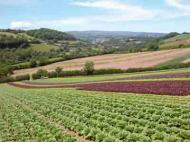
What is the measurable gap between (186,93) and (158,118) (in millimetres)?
13020

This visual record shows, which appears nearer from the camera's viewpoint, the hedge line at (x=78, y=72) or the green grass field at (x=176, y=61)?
the hedge line at (x=78, y=72)

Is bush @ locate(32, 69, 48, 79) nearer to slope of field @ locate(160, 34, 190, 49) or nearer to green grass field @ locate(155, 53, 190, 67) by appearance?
green grass field @ locate(155, 53, 190, 67)

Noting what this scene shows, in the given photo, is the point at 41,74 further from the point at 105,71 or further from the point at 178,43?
the point at 178,43

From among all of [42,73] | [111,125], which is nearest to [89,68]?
[42,73]

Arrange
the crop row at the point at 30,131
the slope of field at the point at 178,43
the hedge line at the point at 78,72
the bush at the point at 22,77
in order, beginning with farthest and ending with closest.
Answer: the slope of field at the point at 178,43, the bush at the point at 22,77, the hedge line at the point at 78,72, the crop row at the point at 30,131

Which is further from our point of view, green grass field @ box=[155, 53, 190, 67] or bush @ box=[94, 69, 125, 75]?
bush @ box=[94, 69, 125, 75]

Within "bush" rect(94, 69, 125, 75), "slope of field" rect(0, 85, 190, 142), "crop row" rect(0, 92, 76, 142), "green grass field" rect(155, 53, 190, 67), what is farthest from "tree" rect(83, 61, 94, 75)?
"crop row" rect(0, 92, 76, 142)

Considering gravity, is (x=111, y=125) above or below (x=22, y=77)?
above

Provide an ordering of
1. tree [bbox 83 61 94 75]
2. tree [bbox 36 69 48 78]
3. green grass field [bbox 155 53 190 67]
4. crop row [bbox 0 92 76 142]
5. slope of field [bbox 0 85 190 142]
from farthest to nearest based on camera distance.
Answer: tree [bbox 36 69 48 78] → tree [bbox 83 61 94 75] → green grass field [bbox 155 53 190 67] → crop row [bbox 0 92 76 142] → slope of field [bbox 0 85 190 142]

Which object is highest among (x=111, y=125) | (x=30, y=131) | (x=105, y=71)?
(x=111, y=125)

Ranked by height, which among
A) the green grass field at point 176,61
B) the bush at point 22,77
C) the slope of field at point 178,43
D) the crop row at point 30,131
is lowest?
the bush at point 22,77

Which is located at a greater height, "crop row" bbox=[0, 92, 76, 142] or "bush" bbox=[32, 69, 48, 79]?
"crop row" bbox=[0, 92, 76, 142]

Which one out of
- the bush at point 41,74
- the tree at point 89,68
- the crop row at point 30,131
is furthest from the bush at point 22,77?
the crop row at point 30,131

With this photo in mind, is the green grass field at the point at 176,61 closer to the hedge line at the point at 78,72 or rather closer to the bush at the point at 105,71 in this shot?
the hedge line at the point at 78,72
